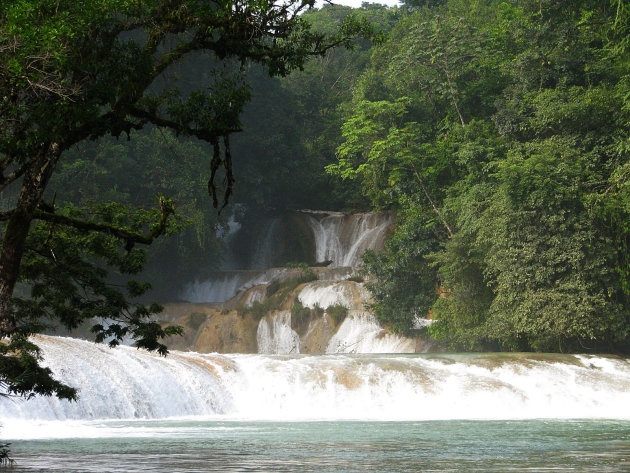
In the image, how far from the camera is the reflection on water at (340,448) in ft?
33.2

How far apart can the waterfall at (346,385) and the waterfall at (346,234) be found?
13.9m

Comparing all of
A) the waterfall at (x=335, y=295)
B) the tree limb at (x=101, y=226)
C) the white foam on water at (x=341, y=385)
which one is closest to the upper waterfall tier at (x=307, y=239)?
the waterfall at (x=335, y=295)

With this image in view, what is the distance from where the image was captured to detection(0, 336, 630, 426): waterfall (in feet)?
65.5

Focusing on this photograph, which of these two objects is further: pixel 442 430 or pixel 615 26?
pixel 615 26

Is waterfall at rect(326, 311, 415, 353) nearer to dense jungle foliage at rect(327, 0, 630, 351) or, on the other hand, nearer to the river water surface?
→ dense jungle foliage at rect(327, 0, 630, 351)

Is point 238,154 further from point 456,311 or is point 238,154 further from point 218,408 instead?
point 218,408

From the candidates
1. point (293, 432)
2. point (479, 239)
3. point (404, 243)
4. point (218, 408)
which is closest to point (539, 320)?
point (479, 239)

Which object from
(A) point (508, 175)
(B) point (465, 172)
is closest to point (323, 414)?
(A) point (508, 175)

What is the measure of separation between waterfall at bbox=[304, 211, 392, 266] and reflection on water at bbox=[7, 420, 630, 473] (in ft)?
70.0

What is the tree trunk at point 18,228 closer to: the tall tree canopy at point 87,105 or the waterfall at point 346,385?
the tall tree canopy at point 87,105

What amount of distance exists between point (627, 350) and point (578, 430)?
13.8 m

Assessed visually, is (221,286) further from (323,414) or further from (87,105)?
(87,105)

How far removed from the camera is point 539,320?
87.7ft

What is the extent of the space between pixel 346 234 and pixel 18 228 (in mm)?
31491
